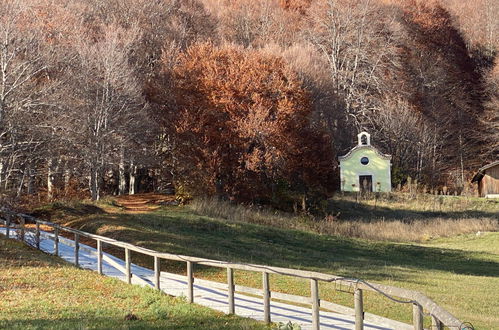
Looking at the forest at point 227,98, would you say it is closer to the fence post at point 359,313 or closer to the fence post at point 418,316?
the fence post at point 359,313

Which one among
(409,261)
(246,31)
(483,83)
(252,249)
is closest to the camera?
(252,249)

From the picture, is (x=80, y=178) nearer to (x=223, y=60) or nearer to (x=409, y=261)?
(x=223, y=60)

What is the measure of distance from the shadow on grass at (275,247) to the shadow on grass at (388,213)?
42.3 feet

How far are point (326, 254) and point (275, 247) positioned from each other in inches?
73.8

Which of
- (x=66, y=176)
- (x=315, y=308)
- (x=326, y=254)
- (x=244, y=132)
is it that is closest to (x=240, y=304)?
(x=315, y=308)

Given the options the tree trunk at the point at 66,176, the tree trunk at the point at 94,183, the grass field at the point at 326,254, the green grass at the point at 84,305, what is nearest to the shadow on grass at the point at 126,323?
the green grass at the point at 84,305

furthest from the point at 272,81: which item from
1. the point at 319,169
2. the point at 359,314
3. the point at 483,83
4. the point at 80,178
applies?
the point at 483,83

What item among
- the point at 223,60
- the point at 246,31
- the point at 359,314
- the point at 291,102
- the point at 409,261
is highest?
the point at 246,31

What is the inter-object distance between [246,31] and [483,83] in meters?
28.9

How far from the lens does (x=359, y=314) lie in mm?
8062

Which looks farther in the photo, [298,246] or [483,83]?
[483,83]

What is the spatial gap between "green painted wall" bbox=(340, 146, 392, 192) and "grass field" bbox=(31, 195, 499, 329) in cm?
2080

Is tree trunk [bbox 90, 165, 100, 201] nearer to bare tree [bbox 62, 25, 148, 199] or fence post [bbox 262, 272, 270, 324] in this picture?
bare tree [bbox 62, 25, 148, 199]

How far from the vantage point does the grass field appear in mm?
15227
